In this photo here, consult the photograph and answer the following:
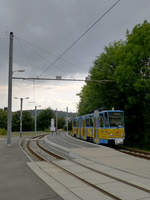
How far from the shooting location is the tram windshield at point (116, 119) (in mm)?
19000

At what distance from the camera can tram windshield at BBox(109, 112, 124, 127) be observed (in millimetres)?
19000

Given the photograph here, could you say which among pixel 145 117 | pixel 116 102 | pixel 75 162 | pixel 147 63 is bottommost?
pixel 75 162

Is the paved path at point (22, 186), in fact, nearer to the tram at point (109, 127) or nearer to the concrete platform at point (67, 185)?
the concrete platform at point (67, 185)

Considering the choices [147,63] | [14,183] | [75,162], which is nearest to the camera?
[14,183]

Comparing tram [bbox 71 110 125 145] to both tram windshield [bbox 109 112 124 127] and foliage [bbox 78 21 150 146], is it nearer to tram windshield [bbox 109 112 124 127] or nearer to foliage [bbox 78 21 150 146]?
tram windshield [bbox 109 112 124 127]

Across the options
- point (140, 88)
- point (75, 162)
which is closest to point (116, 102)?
point (140, 88)

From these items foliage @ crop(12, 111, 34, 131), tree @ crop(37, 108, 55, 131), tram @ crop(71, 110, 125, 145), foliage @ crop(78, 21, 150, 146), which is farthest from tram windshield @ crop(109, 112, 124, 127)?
tree @ crop(37, 108, 55, 131)

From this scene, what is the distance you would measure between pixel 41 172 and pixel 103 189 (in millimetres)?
3375

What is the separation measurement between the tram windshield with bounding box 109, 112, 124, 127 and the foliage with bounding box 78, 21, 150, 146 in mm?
2365

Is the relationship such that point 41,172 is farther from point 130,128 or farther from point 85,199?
point 130,128

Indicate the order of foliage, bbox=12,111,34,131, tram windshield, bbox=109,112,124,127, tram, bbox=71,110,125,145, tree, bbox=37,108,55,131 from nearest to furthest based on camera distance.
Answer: tram, bbox=71,110,125,145, tram windshield, bbox=109,112,124,127, foliage, bbox=12,111,34,131, tree, bbox=37,108,55,131

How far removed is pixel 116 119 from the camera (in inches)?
756

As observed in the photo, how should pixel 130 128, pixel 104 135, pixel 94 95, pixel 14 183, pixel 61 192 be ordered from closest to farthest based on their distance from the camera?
pixel 61 192
pixel 14 183
pixel 104 135
pixel 130 128
pixel 94 95

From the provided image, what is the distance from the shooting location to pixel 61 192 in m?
6.54
